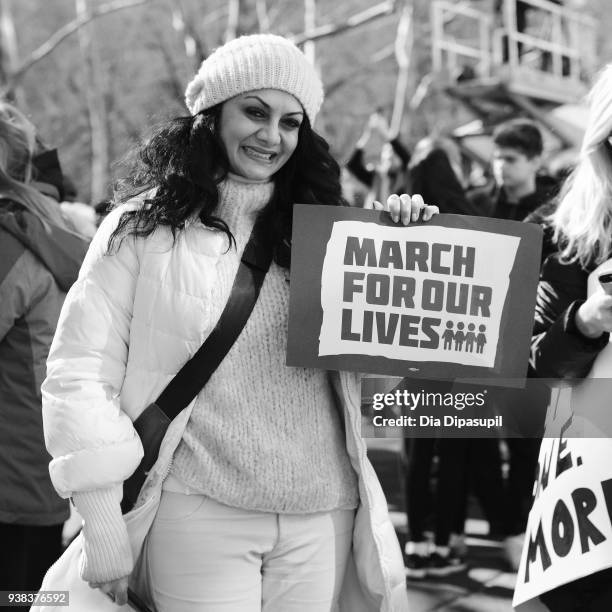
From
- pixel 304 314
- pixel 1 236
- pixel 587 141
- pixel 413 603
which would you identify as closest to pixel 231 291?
pixel 304 314

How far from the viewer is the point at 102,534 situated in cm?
186

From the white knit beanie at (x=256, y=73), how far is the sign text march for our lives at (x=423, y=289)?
295mm

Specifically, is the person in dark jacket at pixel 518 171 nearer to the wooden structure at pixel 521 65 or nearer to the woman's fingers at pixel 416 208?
the woman's fingers at pixel 416 208

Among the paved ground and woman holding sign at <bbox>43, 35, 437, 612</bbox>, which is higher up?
woman holding sign at <bbox>43, 35, 437, 612</bbox>

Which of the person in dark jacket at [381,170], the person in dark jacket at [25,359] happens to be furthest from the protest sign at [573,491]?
the person in dark jacket at [381,170]

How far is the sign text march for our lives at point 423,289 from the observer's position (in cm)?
201

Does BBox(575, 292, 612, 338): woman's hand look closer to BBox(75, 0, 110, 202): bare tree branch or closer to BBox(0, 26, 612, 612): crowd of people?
BBox(0, 26, 612, 612): crowd of people

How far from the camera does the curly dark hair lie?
1.99m

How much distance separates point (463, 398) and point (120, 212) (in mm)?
880

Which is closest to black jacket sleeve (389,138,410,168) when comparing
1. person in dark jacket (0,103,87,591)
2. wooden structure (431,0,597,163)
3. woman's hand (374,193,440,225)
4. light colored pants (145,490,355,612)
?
person in dark jacket (0,103,87,591)

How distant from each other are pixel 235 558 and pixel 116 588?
0.26 metres

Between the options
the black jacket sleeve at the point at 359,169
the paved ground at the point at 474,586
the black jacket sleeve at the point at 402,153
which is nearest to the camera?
the paved ground at the point at 474,586

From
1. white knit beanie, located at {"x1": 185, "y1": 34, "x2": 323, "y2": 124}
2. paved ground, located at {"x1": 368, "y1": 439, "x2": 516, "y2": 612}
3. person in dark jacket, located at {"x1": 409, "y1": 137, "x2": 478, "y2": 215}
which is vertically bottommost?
paved ground, located at {"x1": 368, "y1": 439, "x2": 516, "y2": 612}

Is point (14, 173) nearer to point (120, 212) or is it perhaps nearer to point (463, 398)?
point (120, 212)
